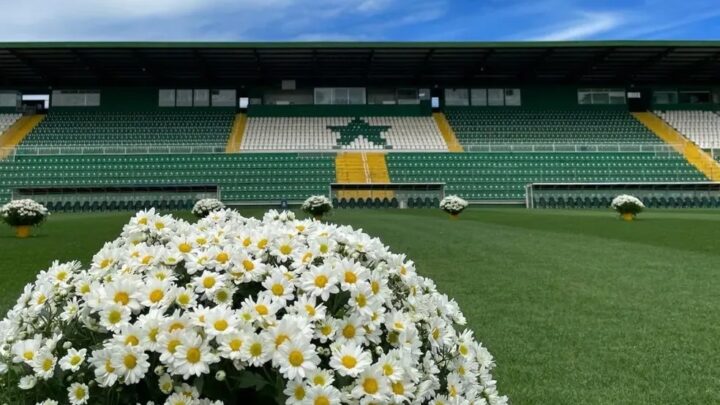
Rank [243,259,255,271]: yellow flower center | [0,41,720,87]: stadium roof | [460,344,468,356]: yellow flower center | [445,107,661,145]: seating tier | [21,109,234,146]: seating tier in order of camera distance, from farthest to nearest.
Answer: [445,107,661,145]: seating tier
[21,109,234,146]: seating tier
[0,41,720,87]: stadium roof
[460,344,468,356]: yellow flower center
[243,259,255,271]: yellow flower center

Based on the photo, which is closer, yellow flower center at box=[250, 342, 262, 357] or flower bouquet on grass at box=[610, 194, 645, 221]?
→ yellow flower center at box=[250, 342, 262, 357]

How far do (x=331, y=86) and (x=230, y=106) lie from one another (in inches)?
292

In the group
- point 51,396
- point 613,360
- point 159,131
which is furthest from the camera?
point 159,131

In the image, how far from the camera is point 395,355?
1727 mm

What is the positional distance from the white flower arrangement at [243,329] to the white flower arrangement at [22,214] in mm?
13053

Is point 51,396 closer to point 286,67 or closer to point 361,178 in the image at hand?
point 361,178

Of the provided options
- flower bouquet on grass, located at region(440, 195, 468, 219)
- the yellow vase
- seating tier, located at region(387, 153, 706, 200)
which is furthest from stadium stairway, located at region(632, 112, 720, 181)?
the yellow vase

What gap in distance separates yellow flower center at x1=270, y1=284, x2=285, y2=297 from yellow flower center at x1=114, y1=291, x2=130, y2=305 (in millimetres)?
431

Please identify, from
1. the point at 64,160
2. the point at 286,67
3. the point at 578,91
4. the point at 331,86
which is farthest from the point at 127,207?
the point at 578,91

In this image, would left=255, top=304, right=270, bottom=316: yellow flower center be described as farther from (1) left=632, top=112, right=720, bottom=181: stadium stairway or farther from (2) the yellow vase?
Answer: (1) left=632, top=112, right=720, bottom=181: stadium stairway

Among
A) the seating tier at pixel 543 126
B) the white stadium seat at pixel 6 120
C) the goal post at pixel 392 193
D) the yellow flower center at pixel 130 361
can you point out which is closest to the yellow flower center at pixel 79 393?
the yellow flower center at pixel 130 361

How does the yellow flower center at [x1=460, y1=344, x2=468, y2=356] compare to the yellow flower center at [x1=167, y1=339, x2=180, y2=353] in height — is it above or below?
below

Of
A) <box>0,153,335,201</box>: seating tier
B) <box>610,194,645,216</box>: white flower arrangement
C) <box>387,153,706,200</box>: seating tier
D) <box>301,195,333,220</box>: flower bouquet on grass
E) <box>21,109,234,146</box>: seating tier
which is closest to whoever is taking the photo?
<box>610,194,645,216</box>: white flower arrangement

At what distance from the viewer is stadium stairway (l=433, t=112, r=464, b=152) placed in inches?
1474
